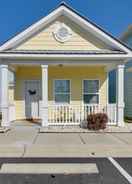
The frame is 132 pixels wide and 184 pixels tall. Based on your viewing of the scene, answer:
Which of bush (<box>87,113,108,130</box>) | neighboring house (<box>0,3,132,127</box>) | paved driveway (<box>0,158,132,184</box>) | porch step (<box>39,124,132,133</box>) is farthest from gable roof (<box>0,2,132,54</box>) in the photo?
paved driveway (<box>0,158,132,184</box>)

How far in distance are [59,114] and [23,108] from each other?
344 cm

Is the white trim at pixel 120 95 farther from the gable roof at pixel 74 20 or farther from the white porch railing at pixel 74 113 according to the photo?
the gable roof at pixel 74 20

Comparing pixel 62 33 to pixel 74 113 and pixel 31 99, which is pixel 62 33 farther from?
pixel 31 99

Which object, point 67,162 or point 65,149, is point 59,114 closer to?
point 65,149

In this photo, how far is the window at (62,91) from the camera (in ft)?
57.9

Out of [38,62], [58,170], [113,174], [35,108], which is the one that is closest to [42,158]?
[58,170]

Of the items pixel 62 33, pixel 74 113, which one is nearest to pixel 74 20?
pixel 62 33

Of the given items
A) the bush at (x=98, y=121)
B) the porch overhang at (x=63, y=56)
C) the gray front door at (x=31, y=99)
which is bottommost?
the bush at (x=98, y=121)

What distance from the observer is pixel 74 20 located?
15.5m

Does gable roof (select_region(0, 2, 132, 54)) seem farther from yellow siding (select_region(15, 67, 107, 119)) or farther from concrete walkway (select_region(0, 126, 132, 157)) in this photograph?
concrete walkway (select_region(0, 126, 132, 157))

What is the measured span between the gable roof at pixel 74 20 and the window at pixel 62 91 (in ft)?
12.2

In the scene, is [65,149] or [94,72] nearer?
[65,149]

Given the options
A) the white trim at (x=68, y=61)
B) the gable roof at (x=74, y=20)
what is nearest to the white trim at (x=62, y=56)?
the white trim at (x=68, y=61)

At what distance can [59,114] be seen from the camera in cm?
1537
